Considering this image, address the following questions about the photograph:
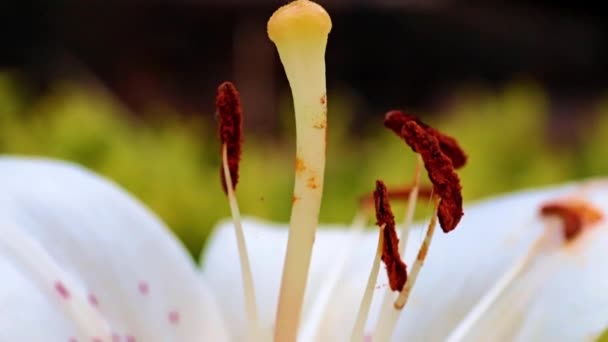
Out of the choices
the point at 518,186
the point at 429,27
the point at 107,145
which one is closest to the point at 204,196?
the point at 107,145

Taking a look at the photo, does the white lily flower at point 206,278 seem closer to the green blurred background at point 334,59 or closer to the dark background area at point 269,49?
the green blurred background at point 334,59

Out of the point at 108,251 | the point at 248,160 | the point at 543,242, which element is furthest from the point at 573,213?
the point at 248,160

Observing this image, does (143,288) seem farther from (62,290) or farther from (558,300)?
(558,300)

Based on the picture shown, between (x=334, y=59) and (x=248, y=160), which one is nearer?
(x=248, y=160)

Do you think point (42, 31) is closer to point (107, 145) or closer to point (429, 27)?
point (429, 27)

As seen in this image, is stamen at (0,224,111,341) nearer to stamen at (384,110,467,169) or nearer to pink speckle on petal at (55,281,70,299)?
pink speckle on petal at (55,281,70,299)

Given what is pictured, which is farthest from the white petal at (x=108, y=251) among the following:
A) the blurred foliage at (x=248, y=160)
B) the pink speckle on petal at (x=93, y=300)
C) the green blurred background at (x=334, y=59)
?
the green blurred background at (x=334, y=59)
